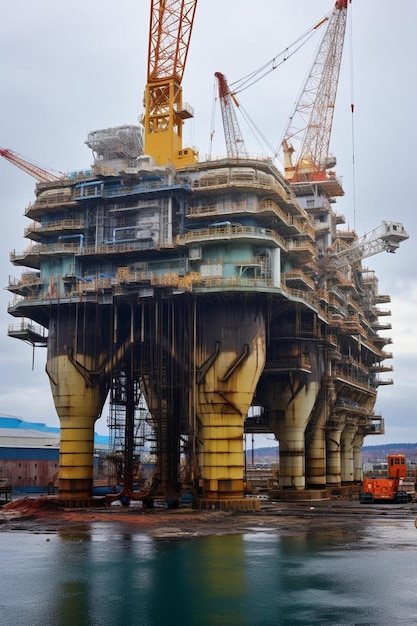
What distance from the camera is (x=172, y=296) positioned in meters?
65.2

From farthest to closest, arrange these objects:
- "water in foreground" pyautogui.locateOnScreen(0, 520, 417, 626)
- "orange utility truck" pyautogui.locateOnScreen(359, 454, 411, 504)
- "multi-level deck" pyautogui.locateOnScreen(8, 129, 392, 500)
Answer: "orange utility truck" pyautogui.locateOnScreen(359, 454, 411, 504)
"multi-level deck" pyautogui.locateOnScreen(8, 129, 392, 500)
"water in foreground" pyautogui.locateOnScreen(0, 520, 417, 626)

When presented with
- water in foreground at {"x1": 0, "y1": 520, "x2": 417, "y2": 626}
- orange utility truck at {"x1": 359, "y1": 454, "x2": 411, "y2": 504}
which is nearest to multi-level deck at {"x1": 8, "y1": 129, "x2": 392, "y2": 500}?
orange utility truck at {"x1": 359, "y1": 454, "x2": 411, "y2": 504}

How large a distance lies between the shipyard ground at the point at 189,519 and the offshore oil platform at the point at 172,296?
445cm

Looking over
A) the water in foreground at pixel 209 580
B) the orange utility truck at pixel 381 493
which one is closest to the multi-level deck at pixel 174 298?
the orange utility truck at pixel 381 493

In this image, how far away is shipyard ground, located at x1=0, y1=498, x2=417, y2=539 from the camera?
5153 cm

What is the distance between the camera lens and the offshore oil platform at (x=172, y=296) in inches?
2581

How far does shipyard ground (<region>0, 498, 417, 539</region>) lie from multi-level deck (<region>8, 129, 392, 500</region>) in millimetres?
5168

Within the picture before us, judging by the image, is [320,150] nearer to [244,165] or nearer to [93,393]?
[244,165]

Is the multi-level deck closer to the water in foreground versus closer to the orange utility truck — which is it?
the orange utility truck

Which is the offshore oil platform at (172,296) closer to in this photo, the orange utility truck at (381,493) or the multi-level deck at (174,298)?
the multi-level deck at (174,298)

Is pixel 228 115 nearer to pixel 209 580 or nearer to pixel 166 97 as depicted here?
pixel 166 97

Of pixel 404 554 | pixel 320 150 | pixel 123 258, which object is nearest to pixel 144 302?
pixel 123 258

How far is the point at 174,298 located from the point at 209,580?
34.5 m

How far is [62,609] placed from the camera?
28.6 m
